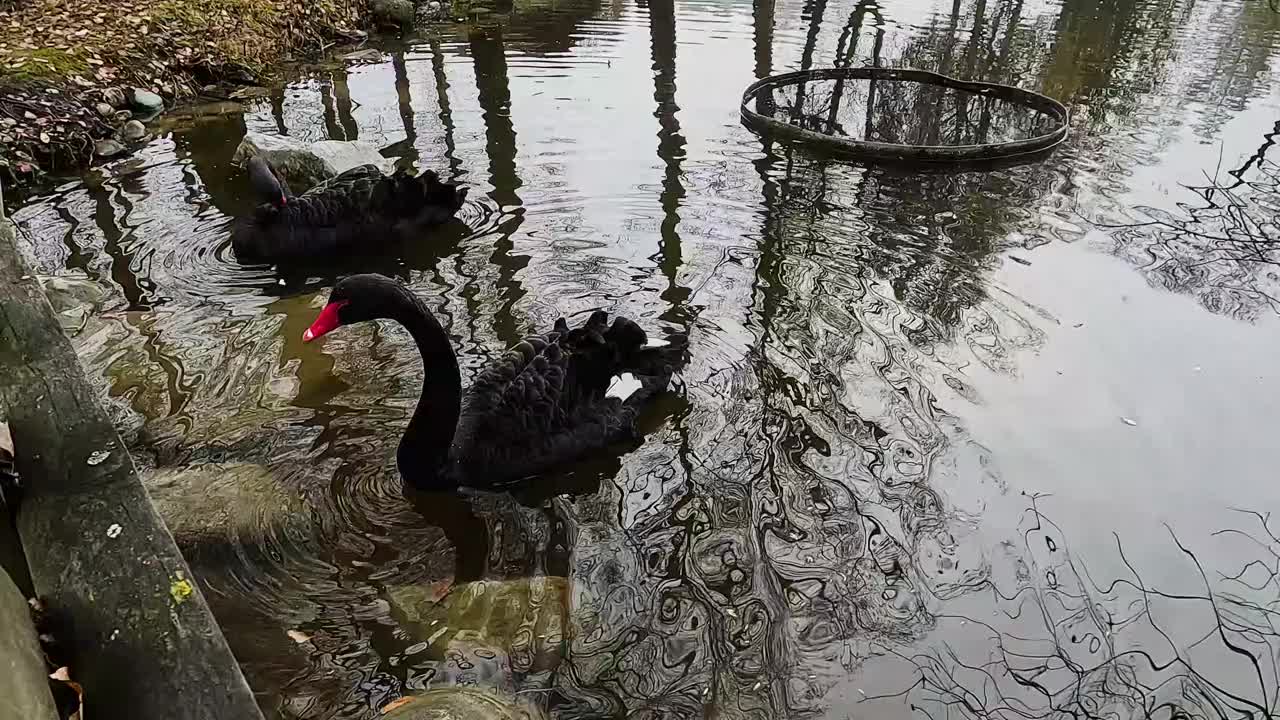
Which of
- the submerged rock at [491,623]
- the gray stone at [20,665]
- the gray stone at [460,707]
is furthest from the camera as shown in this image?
the submerged rock at [491,623]

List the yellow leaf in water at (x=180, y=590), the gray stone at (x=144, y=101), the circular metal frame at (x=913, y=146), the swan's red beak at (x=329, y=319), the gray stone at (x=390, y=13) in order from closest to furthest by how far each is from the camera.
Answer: the yellow leaf in water at (x=180, y=590)
the swan's red beak at (x=329, y=319)
the circular metal frame at (x=913, y=146)
the gray stone at (x=144, y=101)
the gray stone at (x=390, y=13)

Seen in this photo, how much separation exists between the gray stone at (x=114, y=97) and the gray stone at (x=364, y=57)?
240 cm

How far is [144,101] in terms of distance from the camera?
6531 mm

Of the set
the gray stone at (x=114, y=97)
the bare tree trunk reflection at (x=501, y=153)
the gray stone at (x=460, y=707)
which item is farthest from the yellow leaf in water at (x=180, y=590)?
the gray stone at (x=114, y=97)

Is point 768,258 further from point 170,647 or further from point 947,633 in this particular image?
point 170,647

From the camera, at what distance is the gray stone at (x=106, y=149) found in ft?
18.9

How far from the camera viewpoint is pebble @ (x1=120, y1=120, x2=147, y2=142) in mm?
6117

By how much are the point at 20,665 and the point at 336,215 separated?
3541 mm

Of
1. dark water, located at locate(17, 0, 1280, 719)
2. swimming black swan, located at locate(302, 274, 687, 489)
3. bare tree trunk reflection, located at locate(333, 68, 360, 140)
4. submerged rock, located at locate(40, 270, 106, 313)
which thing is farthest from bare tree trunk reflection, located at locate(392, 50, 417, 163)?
swimming black swan, located at locate(302, 274, 687, 489)

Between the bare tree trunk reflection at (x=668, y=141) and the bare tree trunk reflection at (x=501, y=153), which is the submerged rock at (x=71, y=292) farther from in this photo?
the bare tree trunk reflection at (x=668, y=141)

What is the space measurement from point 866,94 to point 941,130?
0.98 meters

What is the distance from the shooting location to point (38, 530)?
184 centimetres

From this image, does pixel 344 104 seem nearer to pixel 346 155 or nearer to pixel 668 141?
pixel 346 155

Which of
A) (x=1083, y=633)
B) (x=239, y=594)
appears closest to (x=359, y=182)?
(x=239, y=594)
